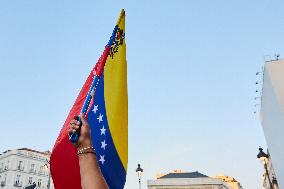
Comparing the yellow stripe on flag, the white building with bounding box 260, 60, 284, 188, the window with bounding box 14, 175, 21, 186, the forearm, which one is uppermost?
the white building with bounding box 260, 60, 284, 188

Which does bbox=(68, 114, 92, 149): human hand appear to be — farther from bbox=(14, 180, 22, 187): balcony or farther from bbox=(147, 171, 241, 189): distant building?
bbox=(14, 180, 22, 187): balcony

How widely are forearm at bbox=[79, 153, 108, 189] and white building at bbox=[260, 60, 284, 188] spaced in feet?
84.0

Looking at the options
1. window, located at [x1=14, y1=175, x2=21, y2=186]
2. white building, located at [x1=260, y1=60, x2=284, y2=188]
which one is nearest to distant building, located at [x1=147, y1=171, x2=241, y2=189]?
window, located at [x1=14, y1=175, x2=21, y2=186]

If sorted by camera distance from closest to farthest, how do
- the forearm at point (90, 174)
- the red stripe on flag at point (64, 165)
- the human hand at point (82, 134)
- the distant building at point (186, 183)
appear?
1. the forearm at point (90, 174)
2. the human hand at point (82, 134)
3. the red stripe on flag at point (64, 165)
4. the distant building at point (186, 183)

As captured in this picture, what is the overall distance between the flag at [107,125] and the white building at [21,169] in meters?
64.3

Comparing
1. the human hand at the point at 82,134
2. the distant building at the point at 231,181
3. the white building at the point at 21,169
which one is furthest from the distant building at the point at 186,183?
Result: the human hand at the point at 82,134

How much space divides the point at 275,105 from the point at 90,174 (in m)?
27.3

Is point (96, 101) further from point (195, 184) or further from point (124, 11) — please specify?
point (195, 184)

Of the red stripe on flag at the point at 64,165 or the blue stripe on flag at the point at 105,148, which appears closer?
the red stripe on flag at the point at 64,165

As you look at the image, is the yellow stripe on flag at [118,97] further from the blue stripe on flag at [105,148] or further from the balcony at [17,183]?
the balcony at [17,183]

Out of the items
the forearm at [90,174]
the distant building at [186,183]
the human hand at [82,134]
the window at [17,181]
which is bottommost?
the forearm at [90,174]

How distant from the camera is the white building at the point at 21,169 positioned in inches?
2628

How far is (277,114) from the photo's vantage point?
2712cm

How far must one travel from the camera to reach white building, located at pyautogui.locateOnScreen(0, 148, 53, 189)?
66.8 m
